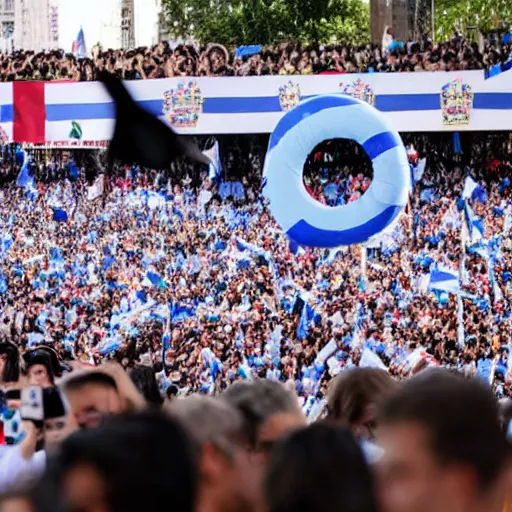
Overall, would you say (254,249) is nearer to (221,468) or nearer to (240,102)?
(240,102)

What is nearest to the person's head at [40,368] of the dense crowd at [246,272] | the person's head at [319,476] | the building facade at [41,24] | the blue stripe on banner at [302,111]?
the person's head at [319,476]

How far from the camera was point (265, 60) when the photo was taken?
1125cm

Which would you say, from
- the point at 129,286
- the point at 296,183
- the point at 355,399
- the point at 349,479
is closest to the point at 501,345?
the point at 296,183

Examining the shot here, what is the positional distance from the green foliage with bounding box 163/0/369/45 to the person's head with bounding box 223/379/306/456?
81.5 ft

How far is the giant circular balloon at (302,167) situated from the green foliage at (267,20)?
58.1 feet

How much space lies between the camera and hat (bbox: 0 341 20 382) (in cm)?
523

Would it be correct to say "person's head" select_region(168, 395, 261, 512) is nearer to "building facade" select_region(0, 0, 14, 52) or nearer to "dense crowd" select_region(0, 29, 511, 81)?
"dense crowd" select_region(0, 29, 511, 81)

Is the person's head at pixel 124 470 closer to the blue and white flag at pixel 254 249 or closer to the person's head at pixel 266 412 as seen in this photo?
the person's head at pixel 266 412

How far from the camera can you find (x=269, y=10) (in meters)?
28.5

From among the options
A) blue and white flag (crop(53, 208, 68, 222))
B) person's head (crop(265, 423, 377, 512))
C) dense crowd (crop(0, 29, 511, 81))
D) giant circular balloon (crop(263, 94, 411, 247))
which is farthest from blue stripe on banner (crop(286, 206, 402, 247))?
person's head (crop(265, 423, 377, 512))

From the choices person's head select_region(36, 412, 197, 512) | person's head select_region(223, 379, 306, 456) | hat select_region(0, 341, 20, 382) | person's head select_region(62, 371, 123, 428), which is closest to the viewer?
person's head select_region(36, 412, 197, 512)

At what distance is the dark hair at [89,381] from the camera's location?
3.61 meters

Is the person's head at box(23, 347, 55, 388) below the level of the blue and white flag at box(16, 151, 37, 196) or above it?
below

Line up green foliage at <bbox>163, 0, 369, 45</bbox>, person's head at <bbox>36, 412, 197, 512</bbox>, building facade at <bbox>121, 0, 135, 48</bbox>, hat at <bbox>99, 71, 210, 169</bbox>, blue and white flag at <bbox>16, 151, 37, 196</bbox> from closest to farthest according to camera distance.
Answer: person's head at <bbox>36, 412, 197, 512</bbox> < hat at <bbox>99, 71, 210, 169</bbox> < blue and white flag at <bbox>16, 151, 37, 196</bbox> < green foliage at <bbox>163, 0, 369, 45</bbox> < building facade at <bbox>121, 0, 135, 48</bbox>
